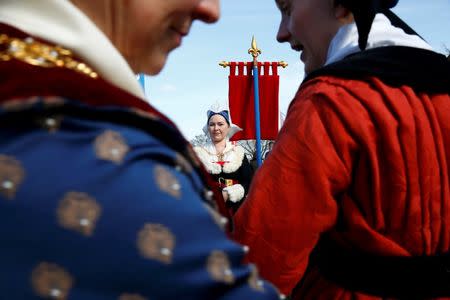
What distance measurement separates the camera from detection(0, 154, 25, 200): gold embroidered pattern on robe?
554 mm

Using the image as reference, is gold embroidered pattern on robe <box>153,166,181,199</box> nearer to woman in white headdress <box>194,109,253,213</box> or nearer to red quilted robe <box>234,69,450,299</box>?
red quilted robe <box>234,69,450,299</box>

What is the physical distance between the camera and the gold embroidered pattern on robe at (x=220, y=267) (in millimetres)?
600

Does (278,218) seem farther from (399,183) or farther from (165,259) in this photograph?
(165,259)

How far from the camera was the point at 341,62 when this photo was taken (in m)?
1.56

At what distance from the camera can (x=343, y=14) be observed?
1.76m

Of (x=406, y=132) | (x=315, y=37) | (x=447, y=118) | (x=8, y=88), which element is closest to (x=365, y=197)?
(x=406, y=132)

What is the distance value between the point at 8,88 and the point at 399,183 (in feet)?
3.60

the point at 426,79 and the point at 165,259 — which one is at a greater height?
the point at 426,79

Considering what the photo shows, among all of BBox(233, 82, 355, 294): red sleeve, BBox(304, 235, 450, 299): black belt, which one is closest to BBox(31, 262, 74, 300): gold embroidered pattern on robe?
BBox(233, 82, 355, 294): red sleeve

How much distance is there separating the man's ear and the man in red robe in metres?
0.25

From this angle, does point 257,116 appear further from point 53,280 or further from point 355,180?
point 53,280

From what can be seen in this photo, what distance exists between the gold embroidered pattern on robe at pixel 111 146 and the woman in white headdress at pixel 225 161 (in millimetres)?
5558

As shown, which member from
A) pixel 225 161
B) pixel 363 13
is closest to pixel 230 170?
pixel 225 161

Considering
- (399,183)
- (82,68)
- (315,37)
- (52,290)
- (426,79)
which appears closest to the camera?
(52,290)
